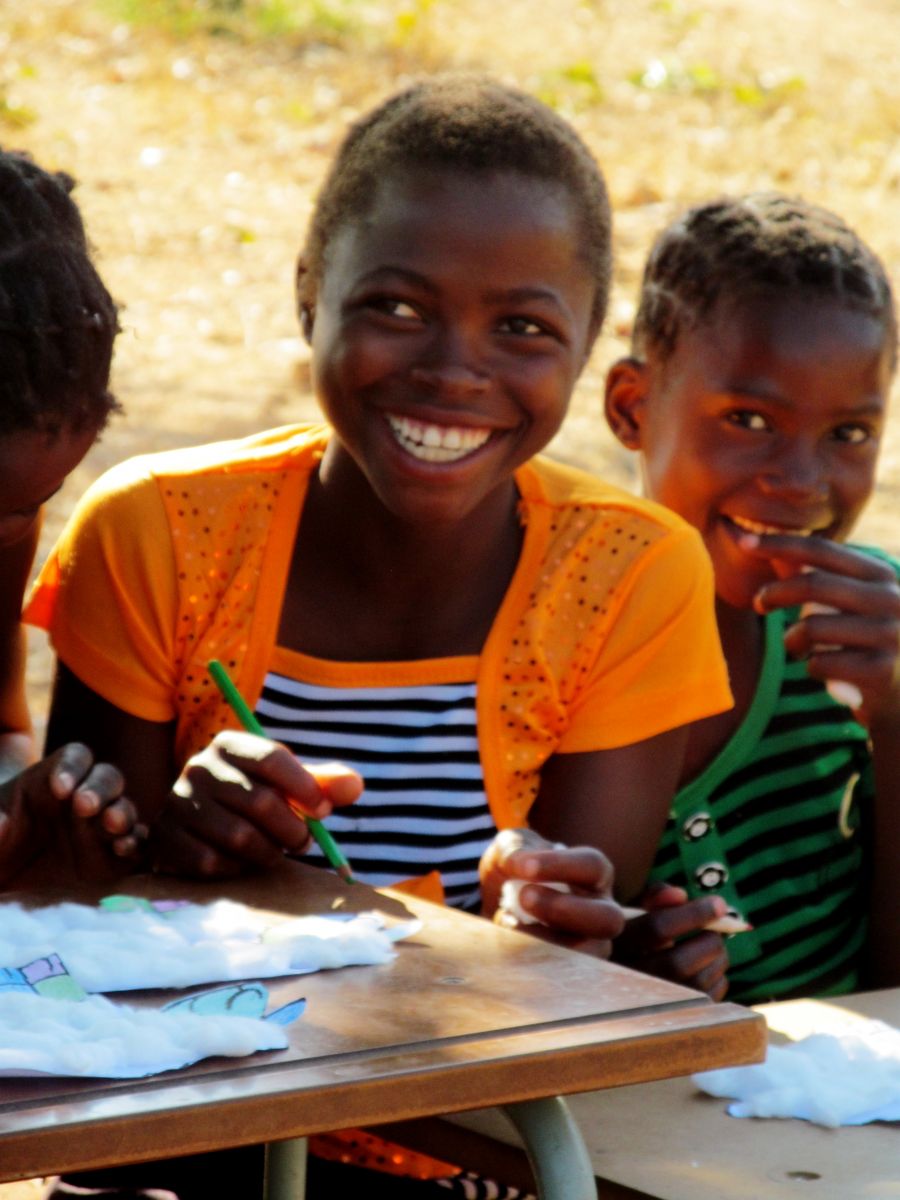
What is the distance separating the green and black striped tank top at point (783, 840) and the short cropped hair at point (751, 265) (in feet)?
1.64

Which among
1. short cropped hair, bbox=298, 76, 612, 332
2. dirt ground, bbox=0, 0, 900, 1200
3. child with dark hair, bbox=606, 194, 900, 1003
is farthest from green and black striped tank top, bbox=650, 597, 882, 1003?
dirt ground, bbox=0, 0, 900, 1200

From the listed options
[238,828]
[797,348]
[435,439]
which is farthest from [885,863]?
[238,828]

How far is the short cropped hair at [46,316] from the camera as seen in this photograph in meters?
1.89

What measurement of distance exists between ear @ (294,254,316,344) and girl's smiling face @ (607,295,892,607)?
572 millimetres

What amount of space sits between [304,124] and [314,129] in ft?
0.26

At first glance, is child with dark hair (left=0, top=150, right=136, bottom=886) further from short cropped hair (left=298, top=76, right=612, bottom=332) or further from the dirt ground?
the dirt ground

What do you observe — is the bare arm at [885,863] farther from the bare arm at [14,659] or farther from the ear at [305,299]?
the bare arm at [14,659]

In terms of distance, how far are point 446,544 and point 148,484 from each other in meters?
0.37

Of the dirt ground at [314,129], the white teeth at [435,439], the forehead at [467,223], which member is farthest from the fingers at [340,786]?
the dirt ground at [314,129]

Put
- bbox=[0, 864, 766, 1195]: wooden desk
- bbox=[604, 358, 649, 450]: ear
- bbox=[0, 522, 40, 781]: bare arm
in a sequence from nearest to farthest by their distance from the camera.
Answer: bbox=[0, 864, 766, 1195]: wooden desk
bbox=[0, 522, 40, 781]: bare arm
bbox=[604, 358, 649, 450]: ear

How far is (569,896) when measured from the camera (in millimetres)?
1736

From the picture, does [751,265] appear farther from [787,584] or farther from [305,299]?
[305,299]

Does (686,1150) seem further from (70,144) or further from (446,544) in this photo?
(70,144)

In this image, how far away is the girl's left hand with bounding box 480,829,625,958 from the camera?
1.73 metres
